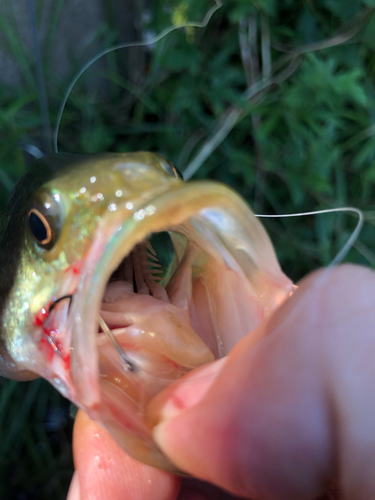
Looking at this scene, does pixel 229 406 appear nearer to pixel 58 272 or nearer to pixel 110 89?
pixel 58 272

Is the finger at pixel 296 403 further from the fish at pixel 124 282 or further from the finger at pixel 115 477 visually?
the finger at pixel 115 477

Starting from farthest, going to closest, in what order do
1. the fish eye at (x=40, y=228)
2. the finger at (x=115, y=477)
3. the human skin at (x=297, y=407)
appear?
the finger at (x=115, y=477) < the fish eye at (x=40, y=228) < the human skin at (x=297, y=407)

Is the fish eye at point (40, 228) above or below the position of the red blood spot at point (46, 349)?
above

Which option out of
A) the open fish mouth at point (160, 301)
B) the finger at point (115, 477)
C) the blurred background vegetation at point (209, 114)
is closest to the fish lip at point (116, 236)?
the open fish mouth at point (160, 301)

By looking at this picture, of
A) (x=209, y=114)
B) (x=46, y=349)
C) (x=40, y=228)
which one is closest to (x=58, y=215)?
(x=40, y=228)

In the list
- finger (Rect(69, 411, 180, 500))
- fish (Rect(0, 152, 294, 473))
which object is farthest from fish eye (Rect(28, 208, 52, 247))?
A: finger (Rect(69, 411, 180, 500))

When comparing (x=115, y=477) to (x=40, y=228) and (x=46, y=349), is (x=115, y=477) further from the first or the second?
(x=40, y=228)

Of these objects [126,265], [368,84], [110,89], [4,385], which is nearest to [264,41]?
[368,84]
